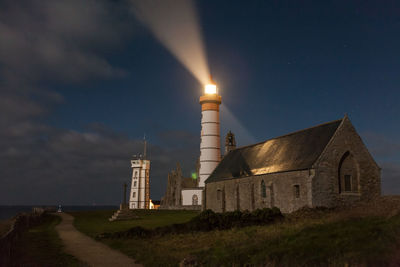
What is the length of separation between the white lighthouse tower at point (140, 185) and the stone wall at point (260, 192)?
34.5m

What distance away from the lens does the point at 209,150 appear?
2212 inches

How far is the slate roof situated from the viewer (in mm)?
31531

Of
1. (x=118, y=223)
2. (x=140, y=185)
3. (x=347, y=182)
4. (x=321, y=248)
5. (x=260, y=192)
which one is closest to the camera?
(x=321, y=248)

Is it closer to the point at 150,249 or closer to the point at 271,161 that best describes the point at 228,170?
the point at 271,161

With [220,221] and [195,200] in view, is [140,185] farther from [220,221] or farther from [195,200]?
[220,221]

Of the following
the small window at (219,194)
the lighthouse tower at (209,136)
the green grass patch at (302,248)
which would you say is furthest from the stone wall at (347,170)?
the lighthouse tower at (209,136)

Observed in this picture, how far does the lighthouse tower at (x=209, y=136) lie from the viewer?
184 ft

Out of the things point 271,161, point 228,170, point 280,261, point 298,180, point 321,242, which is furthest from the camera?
point 228,170

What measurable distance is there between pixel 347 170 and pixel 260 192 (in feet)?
29.0

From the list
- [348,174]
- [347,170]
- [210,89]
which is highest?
[210,89]

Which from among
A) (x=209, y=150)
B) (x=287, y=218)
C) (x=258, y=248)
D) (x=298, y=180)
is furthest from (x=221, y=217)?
(x=209, y=150)

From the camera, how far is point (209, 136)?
56.3 metres

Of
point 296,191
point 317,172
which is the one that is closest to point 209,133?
point 296,191

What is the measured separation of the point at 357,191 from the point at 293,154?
6.37 m
